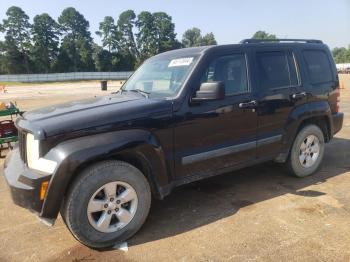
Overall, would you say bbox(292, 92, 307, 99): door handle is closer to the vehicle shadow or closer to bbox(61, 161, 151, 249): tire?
the vehicle shadow

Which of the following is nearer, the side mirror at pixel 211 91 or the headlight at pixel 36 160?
the headlight at pixel 36 160

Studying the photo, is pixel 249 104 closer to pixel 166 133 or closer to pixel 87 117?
pixel 166 133

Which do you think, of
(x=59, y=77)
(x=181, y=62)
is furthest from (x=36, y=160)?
(x=59, y=77)

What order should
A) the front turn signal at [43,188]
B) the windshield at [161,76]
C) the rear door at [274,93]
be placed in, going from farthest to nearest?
the rear door at [274,93] < the windshield at [161,76] < the front turn signal at [43,188]

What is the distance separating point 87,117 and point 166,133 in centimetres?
85

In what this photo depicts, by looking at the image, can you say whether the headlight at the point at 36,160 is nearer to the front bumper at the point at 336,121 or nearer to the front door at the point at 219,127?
the front door at the point at 219,127

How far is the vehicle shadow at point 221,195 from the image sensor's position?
4043 mm

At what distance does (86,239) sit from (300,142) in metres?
3.35

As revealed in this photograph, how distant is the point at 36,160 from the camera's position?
338 cm

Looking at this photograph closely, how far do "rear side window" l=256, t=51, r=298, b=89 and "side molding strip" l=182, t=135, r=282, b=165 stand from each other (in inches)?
28.1

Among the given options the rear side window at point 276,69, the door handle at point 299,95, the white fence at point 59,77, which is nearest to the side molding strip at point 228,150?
the door handle at point 299,95

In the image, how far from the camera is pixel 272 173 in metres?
5.76

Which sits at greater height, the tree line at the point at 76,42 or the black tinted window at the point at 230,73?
the tree line at the point at 76,42

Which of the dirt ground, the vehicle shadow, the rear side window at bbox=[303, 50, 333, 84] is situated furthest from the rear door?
the dirt ground
